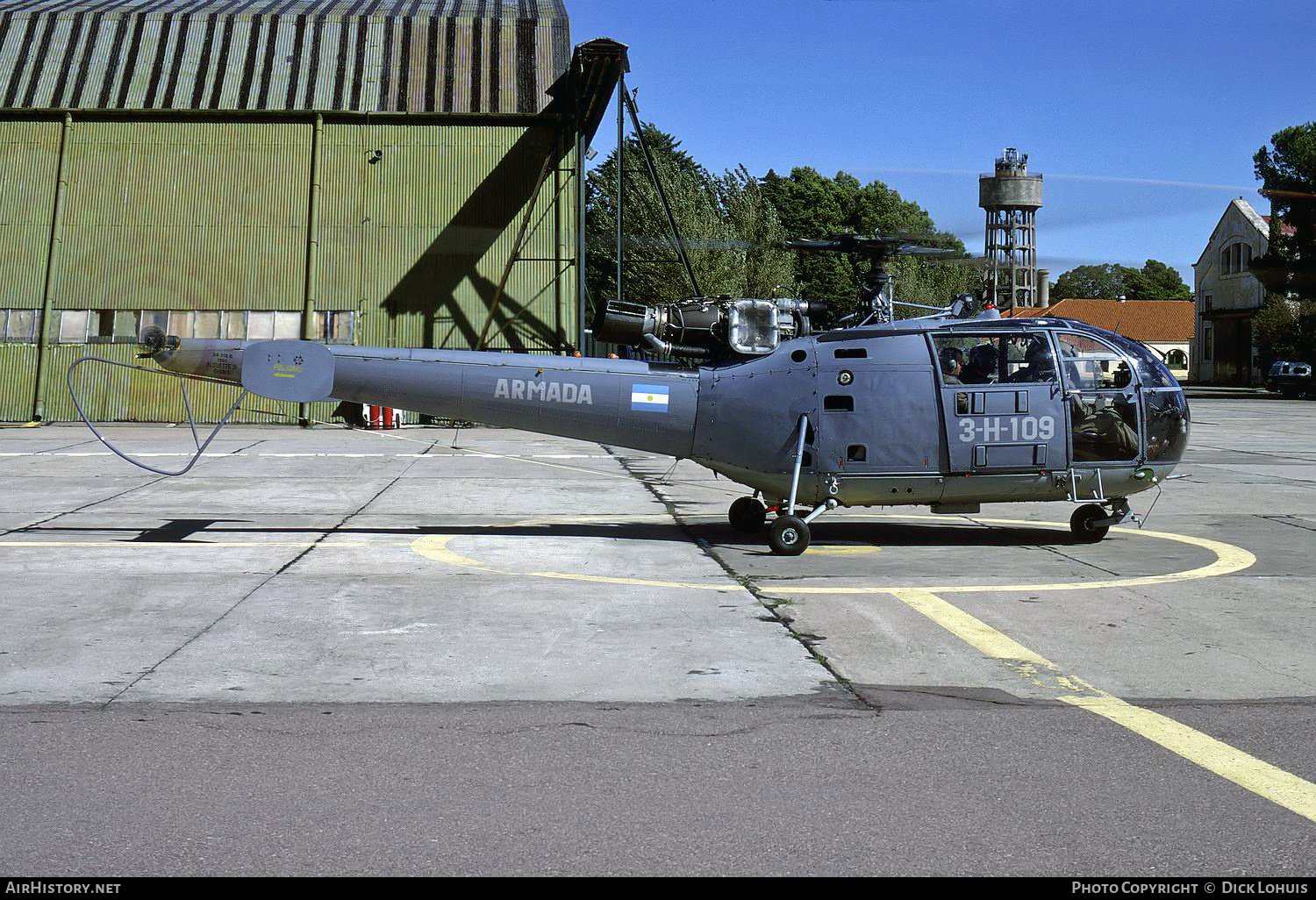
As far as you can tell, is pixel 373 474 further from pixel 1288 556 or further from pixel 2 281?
pixel 2 281

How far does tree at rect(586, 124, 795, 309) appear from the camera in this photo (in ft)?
171

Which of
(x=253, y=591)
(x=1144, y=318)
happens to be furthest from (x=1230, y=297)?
(x=253, y=591)

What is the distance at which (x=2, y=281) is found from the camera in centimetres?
3288

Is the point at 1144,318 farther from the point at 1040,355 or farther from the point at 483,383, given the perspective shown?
the point at 483,383

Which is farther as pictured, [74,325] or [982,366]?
[74,325]

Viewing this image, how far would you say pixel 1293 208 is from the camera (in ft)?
203

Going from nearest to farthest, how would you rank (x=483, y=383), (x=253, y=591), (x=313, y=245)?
(x=253, y=591)
(x=483, y=383)
(x=313, y=245)

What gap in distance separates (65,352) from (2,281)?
2.73 m

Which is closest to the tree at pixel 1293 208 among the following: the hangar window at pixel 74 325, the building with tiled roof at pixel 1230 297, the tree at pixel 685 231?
the building with tiled roof at pixel 1230 297

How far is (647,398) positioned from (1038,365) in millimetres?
4140

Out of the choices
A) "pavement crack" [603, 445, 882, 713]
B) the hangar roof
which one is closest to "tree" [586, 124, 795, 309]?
the hangar roof

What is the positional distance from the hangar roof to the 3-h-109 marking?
77.3 feet
